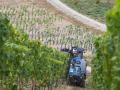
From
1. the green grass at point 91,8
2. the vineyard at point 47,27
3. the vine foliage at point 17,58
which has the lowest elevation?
the vine foliage at point 17,58

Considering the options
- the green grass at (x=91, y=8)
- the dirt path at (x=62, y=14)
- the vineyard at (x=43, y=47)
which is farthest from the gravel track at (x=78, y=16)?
the vineyard at (x=43, y=47)

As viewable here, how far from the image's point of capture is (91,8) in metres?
40.0

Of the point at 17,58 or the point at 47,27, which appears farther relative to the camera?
the point at 47,27

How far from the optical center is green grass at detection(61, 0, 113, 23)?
36.5 metres

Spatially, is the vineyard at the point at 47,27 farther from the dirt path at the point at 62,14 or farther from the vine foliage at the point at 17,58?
the vine foliage at the point at 17,58

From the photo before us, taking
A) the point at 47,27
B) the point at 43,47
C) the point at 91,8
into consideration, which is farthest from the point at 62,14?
the point at 43,47

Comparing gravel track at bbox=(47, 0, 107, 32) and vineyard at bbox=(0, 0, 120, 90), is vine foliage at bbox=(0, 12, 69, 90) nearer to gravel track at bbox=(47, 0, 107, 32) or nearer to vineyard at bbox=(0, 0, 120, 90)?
vineyard at bbox=(0, 0, 120, 90)

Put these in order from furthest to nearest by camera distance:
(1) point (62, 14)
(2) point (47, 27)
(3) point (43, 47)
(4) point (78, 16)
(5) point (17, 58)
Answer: (4) point (78, 16), (1) point (62, 14), (2) point (47, 27), (3) point (43, 47), (5) point (17, 58)

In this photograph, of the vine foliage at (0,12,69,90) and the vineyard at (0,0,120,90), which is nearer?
the vineyard at (0,0,120,90)

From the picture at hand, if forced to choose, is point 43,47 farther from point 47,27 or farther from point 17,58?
point 47,27

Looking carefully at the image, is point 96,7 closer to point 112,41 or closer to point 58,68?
point 58,68

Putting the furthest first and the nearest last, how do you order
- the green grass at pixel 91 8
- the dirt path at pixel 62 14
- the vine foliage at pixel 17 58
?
the green grass at pixel 91 8, the dirt path at pixel 62 14, the vine foliage at pixel 17 58

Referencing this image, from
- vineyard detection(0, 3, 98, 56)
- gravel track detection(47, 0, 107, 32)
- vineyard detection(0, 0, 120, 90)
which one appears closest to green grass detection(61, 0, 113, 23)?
gravel track detection(47, 0, 107, 32)

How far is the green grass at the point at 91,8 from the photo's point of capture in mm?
36531
